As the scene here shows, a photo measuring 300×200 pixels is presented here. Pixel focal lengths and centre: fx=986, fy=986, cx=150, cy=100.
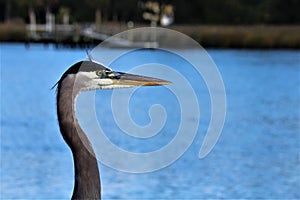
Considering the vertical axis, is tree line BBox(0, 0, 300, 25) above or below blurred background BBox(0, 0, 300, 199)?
below

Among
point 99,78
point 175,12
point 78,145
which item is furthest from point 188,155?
point 175,12

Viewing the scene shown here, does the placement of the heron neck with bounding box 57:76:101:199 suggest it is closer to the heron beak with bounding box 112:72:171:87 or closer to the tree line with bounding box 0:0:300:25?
the heron beak with bounding box 112:72:171:87

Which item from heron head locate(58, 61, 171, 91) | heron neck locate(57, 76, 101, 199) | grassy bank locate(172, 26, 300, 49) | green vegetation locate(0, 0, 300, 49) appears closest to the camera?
heron neck locate(57, 76, 101, 199)

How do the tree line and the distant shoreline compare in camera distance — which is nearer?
the distant shoreline

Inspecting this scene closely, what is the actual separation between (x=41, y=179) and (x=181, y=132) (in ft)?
19.8

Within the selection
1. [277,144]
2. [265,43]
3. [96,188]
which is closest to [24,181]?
[277,144]

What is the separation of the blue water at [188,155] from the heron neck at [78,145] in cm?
627

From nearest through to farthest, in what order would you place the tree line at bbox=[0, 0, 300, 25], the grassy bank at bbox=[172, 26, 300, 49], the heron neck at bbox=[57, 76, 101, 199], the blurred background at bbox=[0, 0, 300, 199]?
the heron neck at bbox=[57, 76, 101, 199] → the blurred background at bbox=[0, 0, 300, 199] → the grassy bank at bbox=[172, 26, 300, 49] → the tree line at bbox=[0, 0, 300, 25]

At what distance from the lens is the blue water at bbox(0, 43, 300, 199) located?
42.7 ft

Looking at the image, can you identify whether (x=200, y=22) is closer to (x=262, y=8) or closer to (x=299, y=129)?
(x=262, y=8)

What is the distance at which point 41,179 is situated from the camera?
1355cm

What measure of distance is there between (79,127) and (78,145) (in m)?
0.11

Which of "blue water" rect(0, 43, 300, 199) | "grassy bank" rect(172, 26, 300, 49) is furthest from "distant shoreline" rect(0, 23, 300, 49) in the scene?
"blue water" rect(0, 43, 300, 199)

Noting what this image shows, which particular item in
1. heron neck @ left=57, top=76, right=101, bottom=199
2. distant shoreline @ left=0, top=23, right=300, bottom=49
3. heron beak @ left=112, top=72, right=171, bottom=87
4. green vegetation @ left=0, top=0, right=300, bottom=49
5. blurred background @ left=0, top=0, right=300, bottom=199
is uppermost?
heron beak @ left=112, top=72, right=171, bottom=87
